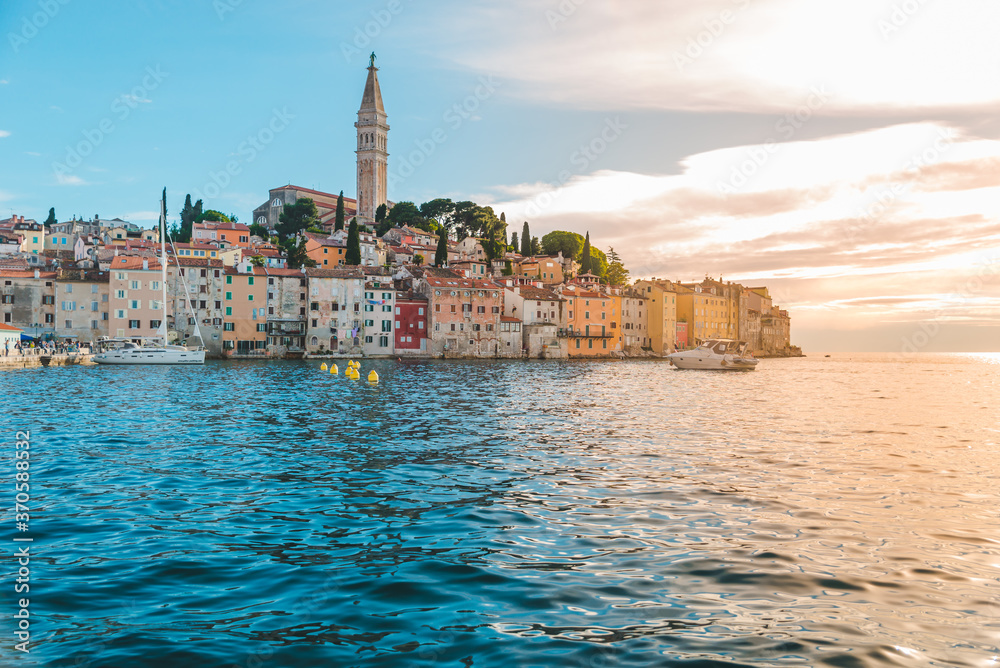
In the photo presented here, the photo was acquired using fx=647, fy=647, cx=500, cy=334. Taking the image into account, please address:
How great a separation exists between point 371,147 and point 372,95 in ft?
34.6

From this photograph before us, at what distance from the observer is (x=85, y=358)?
168 feet

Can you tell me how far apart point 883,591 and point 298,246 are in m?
93.7

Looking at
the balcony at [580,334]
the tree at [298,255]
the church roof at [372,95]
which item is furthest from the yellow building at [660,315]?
the church roof at [372,95]

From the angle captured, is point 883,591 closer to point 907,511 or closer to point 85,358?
point 907,511

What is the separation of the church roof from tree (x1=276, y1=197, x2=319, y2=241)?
31077mm

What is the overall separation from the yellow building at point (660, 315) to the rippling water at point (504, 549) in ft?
272

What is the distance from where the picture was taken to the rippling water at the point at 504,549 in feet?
16.5

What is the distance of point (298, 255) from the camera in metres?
86.1

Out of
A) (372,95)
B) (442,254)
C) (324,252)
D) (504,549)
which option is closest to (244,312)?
(324,252)

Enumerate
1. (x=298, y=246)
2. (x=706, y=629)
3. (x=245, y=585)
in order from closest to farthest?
(x=706, y=629) < (x=245, y=585) < (x=298, y=246)

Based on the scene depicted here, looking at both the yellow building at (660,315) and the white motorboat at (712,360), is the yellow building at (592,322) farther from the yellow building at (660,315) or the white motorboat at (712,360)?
the white motorboat at (712,360)

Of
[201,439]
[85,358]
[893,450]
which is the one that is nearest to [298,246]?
[85,358]

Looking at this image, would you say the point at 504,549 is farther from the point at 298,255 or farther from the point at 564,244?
the point at 564,244

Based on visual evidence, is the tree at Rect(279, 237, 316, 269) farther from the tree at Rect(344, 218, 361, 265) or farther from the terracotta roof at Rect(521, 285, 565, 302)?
the terracotta roof at Rect(521, 285, 565, 302)
